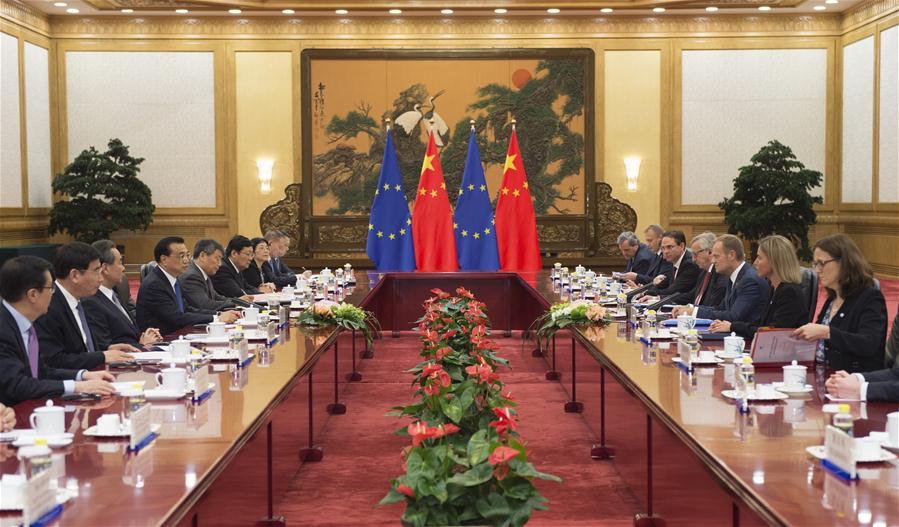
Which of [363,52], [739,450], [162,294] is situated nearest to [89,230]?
[363,52]

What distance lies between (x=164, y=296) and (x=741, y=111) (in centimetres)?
1110

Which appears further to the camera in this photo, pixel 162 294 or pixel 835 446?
pixel 162 294

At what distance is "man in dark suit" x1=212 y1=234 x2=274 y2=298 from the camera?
7828 mm

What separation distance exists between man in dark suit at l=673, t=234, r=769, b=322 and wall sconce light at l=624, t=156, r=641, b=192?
8.77m

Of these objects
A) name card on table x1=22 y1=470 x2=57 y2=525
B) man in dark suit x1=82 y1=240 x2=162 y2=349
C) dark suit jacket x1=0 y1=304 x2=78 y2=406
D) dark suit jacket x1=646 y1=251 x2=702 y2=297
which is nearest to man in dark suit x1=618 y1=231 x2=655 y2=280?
dark suit jacket x1=646 y1=251 x2=702 y2=297

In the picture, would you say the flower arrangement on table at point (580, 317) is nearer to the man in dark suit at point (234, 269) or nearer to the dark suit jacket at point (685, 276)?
the dark suit jacket at point (685, 276)

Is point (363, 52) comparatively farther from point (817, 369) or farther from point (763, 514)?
point (763, 514)

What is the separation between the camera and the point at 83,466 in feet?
8.14

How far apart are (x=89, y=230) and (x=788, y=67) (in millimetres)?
10317

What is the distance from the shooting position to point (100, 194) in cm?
1384

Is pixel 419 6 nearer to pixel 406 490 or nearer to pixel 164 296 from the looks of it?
pixel 164 296

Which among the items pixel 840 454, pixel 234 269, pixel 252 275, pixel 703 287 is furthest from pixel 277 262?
pixel 840 454

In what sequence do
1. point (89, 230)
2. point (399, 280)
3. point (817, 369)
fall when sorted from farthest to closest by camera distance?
point (89, 230) < point (399, 280) < point (817, 369)

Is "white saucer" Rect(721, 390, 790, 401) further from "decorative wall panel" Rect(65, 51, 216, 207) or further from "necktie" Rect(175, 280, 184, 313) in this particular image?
"decorative wall panel" Rect(65, 51, 216, 207)
